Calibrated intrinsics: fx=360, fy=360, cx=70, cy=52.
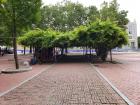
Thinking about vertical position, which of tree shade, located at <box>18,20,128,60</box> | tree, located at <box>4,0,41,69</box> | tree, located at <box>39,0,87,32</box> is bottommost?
tree shade, located at <box>18,20,128,60</box>

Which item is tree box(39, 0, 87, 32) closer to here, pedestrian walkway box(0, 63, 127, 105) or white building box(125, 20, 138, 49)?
pedestrian walkway box(0, 63, 127, 105)

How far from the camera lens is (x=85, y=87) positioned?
15.1m

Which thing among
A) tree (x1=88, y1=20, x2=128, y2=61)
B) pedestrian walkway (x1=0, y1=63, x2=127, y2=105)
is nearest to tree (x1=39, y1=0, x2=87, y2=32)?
tree (x1=88, y1=20, x2=128, y2=61)

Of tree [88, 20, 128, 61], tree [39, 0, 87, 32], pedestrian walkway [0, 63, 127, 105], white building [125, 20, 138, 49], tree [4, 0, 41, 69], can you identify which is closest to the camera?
pedestrian walkway [0, 63, 127, 105]

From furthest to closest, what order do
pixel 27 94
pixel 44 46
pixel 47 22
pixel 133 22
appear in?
pixel 133 22
pixel 47 22
pixel 44 46
pixel 27 94

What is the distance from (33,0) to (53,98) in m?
15.1

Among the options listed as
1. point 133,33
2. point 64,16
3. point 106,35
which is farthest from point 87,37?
point 133,33

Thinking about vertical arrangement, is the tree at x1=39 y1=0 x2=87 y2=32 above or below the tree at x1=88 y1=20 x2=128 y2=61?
above

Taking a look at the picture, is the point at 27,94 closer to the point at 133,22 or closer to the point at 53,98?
the point at 53,98

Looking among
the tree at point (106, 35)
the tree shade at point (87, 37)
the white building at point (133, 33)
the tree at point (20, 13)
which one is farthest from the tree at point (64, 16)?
the white building at point (133, 33)

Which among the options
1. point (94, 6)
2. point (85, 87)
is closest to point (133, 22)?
point (94, 6)

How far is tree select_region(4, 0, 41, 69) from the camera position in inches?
998

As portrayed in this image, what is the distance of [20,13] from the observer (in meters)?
25.8

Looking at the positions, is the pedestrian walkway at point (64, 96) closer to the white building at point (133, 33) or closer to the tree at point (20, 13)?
the tree at point (20, 13)
